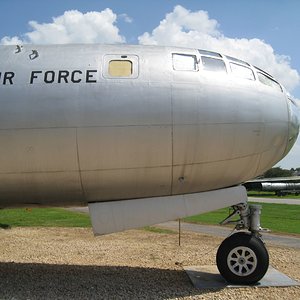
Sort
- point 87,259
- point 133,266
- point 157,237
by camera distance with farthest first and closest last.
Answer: point 157,237 → point 87,259 → point 133,266

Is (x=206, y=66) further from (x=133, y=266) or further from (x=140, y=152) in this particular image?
(x=133, y=266)

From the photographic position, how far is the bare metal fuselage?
7.48 m

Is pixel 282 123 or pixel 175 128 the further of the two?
pixel 282 123

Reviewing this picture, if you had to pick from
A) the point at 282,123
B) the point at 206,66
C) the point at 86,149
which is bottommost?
the point at 86,149

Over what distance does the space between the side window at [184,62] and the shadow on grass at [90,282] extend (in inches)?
161

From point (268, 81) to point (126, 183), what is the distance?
3.50 meters

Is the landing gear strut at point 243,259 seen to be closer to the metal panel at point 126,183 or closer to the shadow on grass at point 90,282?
the shadow on grass at point 90,282

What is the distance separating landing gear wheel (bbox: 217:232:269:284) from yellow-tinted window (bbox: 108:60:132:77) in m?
3.67

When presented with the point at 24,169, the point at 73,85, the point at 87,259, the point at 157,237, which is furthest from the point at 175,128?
the point at 157,237

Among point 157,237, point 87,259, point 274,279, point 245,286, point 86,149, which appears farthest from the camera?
point 157,237

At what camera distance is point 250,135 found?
7996 mm

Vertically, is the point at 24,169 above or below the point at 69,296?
above

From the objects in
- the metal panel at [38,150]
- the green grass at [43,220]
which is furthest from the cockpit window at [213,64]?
the green grass at [43,220]

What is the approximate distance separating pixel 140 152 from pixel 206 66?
6.81 feet
